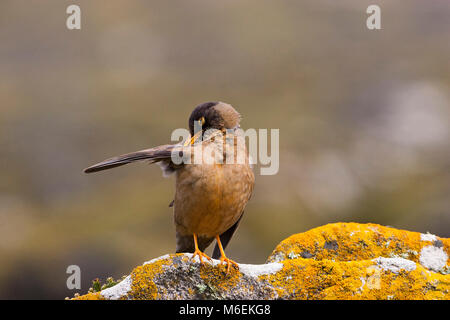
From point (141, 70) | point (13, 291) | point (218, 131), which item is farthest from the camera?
point (141, 70)

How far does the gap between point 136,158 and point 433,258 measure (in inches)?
179

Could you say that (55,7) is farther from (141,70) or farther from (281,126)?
(281,126)

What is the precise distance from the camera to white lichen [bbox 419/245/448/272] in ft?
25.5

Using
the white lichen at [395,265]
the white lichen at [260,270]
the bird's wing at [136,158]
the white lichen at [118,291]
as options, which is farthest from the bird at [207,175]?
the white lichen at [395,265]

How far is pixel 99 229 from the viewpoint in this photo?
70.9 ft

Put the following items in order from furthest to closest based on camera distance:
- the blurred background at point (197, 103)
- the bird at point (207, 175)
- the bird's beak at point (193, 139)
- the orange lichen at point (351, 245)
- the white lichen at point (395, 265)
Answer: the blurred background at point (197, 103)
the bird's beak at point (193, 139)
the orange lichen at point (351, 245)
the bird at point (207, 175)
the white lichen at point (395, 265)

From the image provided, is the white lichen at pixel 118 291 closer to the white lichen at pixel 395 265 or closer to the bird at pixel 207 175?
the bird at pixel 207 175

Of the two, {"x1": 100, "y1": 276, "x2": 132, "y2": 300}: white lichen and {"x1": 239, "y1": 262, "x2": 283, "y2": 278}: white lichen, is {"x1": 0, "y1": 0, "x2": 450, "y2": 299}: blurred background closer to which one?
{"x1": 239, "y1": 262, "x2": 283, "y2": 278}: white lichen

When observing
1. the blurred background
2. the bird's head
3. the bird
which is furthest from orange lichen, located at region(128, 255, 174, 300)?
the blurred background

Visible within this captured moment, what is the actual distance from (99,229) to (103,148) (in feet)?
20.6

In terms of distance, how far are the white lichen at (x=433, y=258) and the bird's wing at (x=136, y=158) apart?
402cm

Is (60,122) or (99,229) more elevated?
(60,122)

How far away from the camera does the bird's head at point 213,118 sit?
8508 millimetres

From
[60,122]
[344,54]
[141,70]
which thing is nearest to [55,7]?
[141,70]
